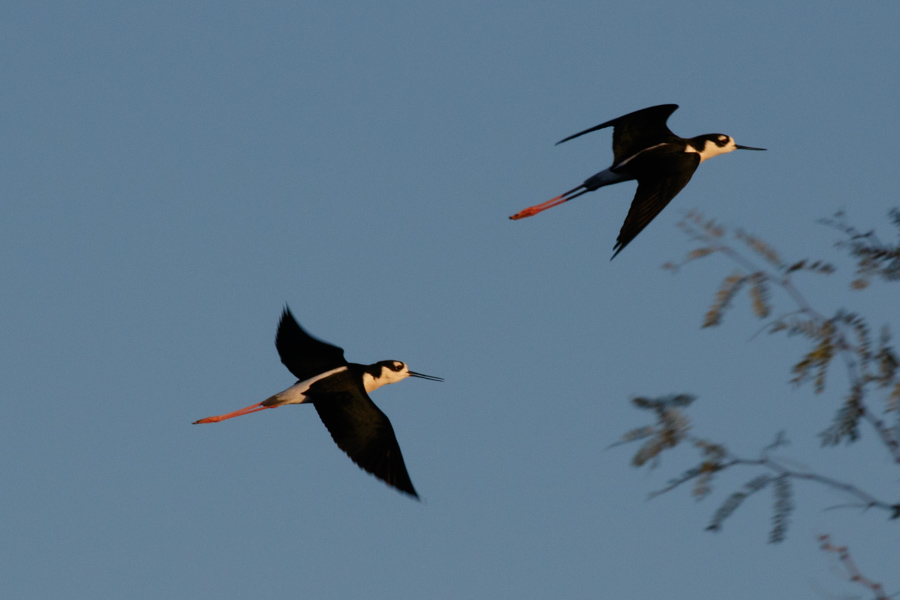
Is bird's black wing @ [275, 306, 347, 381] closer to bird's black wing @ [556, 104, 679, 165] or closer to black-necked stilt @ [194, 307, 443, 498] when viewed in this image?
black-necked stilt @ [194, 307, 443, 498]

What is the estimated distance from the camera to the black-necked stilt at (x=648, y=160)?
7977 millimetres

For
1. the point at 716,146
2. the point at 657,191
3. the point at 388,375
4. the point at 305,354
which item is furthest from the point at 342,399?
the point at 716,146

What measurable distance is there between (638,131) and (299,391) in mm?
3278

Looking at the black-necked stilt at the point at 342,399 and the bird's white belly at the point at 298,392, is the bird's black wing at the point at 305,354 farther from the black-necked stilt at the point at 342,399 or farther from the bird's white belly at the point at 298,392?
the bird's white belly at the point at 298,392

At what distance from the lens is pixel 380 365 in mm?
9250

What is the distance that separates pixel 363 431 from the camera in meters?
7.82

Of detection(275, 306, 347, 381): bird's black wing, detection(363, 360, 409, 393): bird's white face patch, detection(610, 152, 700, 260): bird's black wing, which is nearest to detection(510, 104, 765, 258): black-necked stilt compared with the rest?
detection(610, 152, 700, 260): bird's black wing

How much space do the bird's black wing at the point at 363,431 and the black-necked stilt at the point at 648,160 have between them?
2197 mm

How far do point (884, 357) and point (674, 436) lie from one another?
0.57 metres

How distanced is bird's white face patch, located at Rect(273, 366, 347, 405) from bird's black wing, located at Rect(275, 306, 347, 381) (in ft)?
0.41

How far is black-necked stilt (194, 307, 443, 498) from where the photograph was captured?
772 cm

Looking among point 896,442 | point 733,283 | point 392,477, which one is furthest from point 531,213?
point 896,442

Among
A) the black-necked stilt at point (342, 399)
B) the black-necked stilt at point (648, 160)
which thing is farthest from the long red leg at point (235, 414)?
the black-necked stilt at point (648, 160)

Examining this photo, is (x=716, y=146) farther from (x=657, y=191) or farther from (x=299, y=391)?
(x=299, y=391)
